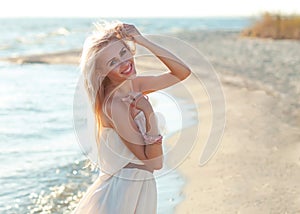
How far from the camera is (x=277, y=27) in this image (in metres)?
32.6

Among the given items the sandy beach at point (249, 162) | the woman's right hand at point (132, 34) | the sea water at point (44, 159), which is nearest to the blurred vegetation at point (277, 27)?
the sandy beach at point (249, 162)

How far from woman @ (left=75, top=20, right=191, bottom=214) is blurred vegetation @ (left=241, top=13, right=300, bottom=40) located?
28717 millimetres

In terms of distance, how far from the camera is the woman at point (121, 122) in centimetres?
288

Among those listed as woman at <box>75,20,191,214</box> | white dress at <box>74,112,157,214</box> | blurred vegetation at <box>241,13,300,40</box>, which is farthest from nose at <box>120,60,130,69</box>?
blurred vegetation at <box>241,13,300,40</box>

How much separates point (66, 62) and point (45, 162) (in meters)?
15.1

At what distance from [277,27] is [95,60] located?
30.9m

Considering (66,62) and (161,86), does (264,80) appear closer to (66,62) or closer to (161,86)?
(66,62)

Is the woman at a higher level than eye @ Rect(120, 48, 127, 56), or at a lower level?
lower

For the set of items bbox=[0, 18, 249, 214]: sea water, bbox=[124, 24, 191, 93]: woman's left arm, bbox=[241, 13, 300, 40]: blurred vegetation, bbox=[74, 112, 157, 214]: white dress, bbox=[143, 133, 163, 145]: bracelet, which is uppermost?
bbox=[124, 24, 191, 93]: woman's left arm

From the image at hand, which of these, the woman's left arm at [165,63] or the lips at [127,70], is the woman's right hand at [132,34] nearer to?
the woman's left arm at [165,63]

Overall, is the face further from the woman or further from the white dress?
the white dress

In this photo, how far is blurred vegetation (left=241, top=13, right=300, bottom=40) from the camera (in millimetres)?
31500

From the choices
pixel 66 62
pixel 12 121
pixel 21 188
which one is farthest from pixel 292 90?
pixel 66 62

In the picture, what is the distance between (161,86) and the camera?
3059mm
